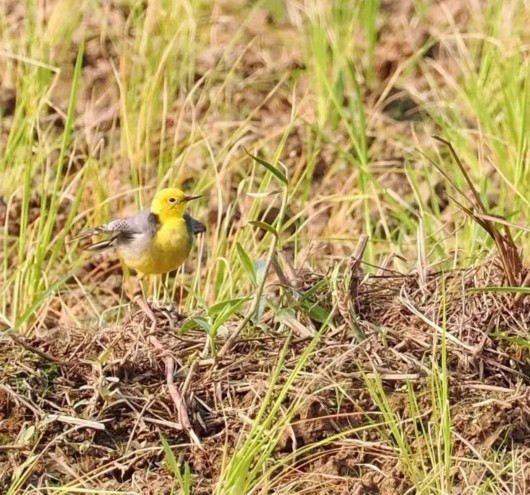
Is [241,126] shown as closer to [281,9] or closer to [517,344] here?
[281,9]

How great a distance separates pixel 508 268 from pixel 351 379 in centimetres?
55

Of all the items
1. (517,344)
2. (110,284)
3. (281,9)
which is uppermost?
(517,344)

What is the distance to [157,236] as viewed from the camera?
4.75m

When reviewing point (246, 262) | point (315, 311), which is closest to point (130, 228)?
point (246, 262)

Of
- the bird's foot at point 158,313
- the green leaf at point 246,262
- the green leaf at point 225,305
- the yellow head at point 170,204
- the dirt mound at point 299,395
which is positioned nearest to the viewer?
the dirt mound at point 299,395

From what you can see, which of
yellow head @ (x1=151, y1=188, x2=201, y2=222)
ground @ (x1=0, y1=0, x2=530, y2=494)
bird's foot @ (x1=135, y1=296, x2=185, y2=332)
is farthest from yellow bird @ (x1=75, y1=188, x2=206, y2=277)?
bird's foot @ (x1=135, y1=296, x2=185, y2=332)

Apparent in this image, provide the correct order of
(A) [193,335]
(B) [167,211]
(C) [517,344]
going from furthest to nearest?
(B) [167,211]
(A) [193,335]
(C) [517,344]

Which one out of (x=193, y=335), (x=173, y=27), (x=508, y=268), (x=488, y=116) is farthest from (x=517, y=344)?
(x=173, y=27)

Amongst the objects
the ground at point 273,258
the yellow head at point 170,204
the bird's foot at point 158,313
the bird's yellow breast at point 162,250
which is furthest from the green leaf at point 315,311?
the yellow head at point 170,204

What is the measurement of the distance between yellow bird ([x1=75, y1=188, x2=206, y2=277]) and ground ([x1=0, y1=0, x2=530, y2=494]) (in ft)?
0.61

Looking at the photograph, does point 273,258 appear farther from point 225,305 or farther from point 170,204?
point 170,204

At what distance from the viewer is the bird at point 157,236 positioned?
4.75m

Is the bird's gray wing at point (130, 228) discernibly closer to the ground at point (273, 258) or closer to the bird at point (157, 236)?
the bird at point (157, 236)

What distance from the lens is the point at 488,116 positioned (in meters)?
6.14
